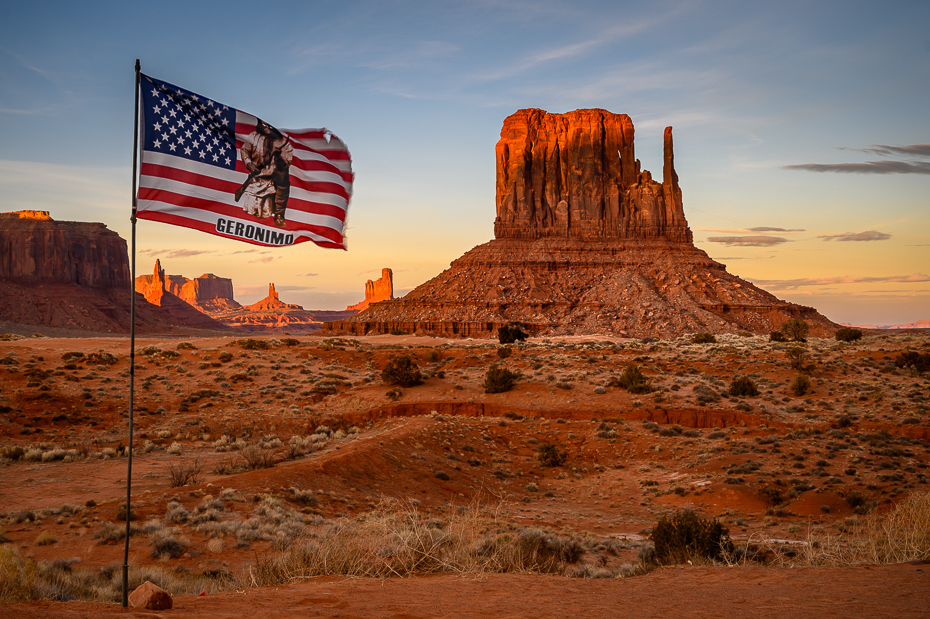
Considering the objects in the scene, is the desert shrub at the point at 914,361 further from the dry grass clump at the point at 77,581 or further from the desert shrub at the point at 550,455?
the dry grass clump at the point at 77,581

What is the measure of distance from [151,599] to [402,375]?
2790 cm

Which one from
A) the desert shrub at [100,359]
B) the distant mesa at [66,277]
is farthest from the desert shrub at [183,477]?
the distant mesa at [66,277]

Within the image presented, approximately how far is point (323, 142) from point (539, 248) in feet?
350

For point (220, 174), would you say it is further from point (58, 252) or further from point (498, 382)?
point (58, 252)

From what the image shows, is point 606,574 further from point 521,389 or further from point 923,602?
point 521,389

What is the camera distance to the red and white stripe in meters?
9.22

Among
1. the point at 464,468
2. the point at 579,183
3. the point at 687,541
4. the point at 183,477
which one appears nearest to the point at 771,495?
the point at 687,541

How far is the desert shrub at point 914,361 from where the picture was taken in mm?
37438

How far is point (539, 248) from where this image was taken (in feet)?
382

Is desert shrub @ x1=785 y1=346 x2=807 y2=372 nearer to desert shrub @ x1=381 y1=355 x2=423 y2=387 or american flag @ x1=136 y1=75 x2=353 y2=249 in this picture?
desert shrub @ x1=381 y1=355 x2=423 y2=387

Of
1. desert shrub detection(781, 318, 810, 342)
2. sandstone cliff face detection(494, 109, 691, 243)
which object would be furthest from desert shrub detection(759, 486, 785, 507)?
sandstone cliff face detection(494, 109, 691, 243)

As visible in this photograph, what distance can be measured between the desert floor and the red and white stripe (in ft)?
16.7

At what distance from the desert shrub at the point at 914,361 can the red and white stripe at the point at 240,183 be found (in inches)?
1526

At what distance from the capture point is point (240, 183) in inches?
404
